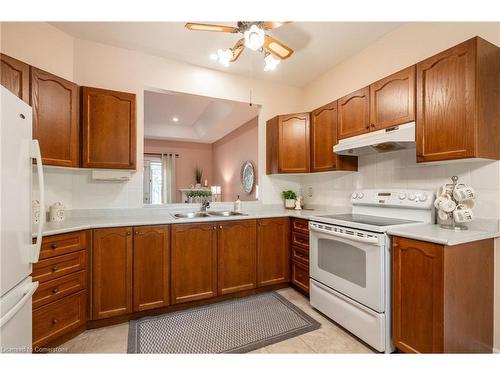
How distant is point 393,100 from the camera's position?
1.94m

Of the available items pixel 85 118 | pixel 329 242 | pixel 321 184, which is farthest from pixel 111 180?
pixel 321 184

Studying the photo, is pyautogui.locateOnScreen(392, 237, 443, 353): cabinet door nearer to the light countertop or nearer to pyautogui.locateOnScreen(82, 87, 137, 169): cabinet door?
the light countertop

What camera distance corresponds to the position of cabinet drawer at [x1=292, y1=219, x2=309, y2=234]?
2.48 m

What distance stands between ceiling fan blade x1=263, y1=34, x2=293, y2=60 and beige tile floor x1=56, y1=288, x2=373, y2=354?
224 cm

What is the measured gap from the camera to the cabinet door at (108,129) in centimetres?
212

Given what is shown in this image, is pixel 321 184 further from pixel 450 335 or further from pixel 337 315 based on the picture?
pixel 450 335

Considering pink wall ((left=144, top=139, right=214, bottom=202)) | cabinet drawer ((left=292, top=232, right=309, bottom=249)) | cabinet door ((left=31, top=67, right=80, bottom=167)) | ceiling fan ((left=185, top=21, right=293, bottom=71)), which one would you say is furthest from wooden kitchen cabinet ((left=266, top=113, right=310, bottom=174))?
pink wall ((left=144, top=139, right=214, bottom=202))

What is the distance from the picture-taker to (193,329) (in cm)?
195

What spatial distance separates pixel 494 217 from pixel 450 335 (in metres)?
0.84

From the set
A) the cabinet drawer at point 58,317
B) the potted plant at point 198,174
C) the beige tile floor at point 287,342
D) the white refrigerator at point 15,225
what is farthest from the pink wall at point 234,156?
the white refrigerator at point 15,225

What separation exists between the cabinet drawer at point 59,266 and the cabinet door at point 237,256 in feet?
3.74

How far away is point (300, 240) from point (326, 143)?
1.11 m

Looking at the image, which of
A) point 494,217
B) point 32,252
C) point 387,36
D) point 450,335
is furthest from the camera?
point 387,36

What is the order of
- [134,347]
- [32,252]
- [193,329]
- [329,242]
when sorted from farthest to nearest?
[329,242], [193,329], [134,347], [32,252]
